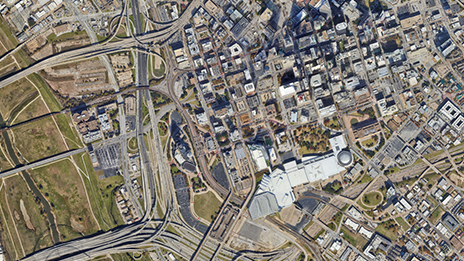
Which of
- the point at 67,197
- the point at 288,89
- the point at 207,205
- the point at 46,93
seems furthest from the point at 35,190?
the point at 288,89

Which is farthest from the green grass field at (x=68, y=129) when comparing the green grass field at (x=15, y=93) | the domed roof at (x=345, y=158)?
the domed roof at (x=345, y=158)

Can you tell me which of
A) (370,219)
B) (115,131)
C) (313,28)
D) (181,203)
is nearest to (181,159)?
(181,203)

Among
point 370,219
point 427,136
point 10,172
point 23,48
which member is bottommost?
point 370,219

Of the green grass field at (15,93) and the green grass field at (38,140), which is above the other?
the green grass field at (15,93)

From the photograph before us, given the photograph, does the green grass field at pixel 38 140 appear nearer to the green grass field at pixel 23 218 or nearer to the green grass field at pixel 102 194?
the green grass field at pixel 102 194

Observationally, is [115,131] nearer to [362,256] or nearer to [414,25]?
[362,256]

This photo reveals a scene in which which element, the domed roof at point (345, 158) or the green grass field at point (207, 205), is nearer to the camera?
the domed roof at point (345, 158)

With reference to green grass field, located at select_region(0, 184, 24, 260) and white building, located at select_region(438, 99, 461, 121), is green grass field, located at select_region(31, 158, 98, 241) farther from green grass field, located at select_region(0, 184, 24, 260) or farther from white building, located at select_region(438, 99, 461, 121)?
white building, located at select_region(438, 99, 461, 121)
